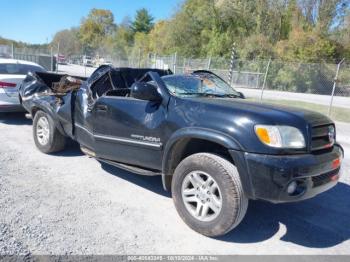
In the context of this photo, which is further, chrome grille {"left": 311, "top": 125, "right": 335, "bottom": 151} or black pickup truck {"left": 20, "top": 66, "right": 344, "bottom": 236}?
chrome grille {"left": 311, "top": 125, "right": 335, "bottom": 151}

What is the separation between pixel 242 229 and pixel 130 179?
→ 1926 mm

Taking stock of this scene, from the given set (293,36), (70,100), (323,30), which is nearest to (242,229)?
(70,100)

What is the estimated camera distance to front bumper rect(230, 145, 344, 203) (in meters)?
3.07

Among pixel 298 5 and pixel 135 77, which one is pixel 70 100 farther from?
pixel 298 5

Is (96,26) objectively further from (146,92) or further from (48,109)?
(146,92)

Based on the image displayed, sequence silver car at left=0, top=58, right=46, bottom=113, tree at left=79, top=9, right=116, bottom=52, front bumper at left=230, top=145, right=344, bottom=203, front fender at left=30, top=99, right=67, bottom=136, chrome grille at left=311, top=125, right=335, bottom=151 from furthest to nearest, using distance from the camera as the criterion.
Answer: tree at left=79, top=9, right=116, bottom=52 < silver car at left=0, top=58, right=46, bottom=113 < front fender at left=30, top=99, right=67, bottom=136 < chrome grille at left=311, top=125, right=335, bottom=151 < front bumper at left=230, top=145, right=344, bottom=203

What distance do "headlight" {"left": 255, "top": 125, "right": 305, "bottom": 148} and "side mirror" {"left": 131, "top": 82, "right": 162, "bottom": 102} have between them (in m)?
1.29

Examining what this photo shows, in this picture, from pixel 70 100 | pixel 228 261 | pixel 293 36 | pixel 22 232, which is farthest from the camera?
pixel 293 36

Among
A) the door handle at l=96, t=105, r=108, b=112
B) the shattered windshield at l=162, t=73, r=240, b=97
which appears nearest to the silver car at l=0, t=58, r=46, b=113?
the door handle at l=96, t=105, r=108, b=112

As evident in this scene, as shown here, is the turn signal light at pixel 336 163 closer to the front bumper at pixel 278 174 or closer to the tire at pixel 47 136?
the front bumper at pixel 278 174

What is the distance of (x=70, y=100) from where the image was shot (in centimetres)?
535

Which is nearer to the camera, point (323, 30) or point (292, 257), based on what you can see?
point (292, 257)

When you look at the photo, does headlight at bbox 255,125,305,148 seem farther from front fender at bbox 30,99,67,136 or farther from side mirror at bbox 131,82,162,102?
front fender at bbox 30,99,67,136

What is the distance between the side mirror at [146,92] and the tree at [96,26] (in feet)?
321
